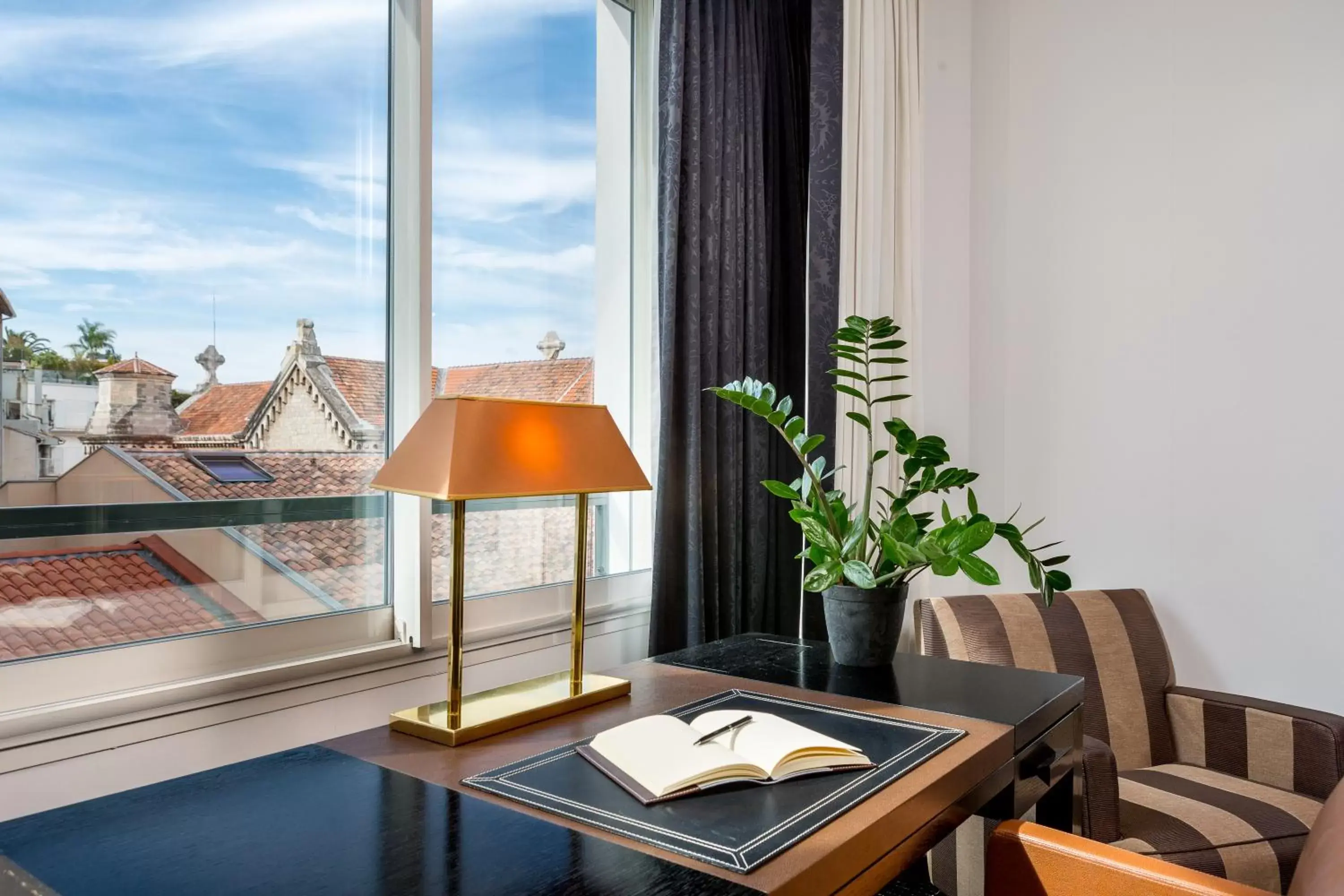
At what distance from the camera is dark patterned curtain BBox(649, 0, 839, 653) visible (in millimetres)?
2215

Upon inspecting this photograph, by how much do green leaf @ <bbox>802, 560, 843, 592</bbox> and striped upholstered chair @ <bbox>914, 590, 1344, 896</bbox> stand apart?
1.83ft

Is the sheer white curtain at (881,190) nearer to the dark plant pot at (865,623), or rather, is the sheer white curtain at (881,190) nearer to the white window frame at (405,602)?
the white window frame at (405,602)

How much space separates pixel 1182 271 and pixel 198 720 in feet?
8.11

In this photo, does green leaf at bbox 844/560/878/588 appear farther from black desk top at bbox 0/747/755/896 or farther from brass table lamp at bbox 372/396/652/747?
black desk top at bbox 0/747/755/896

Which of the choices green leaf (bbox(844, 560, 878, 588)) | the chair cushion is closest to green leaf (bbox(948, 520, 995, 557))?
green leaf (bbox(844, 560, 878, 588))

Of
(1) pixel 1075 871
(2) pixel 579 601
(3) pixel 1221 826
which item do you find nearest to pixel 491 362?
(2) pixel 579 601

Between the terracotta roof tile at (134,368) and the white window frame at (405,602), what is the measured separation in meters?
0.41

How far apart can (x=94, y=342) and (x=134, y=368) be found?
0.06 meters

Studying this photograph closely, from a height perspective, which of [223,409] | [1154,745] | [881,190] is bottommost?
[1154,745]

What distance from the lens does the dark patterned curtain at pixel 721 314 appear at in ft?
7.27

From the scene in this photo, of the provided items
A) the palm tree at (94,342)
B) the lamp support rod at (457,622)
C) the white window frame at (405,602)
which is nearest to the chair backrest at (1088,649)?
the white window frame at (405,602)

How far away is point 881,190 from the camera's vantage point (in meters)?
2.52

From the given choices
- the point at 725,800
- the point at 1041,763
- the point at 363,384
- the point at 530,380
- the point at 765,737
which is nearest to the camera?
the point at 725,800

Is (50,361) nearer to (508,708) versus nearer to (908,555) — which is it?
(508,708)
